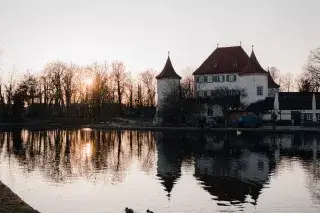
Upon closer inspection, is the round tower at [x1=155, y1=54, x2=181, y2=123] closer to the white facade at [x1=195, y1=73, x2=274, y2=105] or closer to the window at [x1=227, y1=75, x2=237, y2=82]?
the white facade at [x1=195, y1=73, x2=274, y2=105]

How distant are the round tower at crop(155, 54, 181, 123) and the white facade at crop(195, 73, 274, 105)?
3493 mm

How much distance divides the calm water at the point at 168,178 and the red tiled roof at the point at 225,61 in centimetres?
3146

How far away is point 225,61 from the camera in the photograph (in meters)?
66.3

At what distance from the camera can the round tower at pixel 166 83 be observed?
218 ft

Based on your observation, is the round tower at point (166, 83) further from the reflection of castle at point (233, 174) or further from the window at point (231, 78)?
the reflection of castle at point (233, 174)

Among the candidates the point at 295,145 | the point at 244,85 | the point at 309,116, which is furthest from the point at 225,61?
the point at 295,145

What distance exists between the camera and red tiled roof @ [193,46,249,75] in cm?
6500

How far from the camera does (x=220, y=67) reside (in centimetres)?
6606

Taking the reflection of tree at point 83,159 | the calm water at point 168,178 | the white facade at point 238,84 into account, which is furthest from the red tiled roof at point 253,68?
the reflection of tree at point 83,159

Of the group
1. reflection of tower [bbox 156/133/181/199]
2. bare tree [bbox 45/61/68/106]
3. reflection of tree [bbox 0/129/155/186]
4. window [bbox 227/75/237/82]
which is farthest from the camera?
bare tree [bbox 45/61/68/106]

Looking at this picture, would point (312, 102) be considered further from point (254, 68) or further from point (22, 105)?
point (22, 105)

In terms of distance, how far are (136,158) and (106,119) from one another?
5033cm

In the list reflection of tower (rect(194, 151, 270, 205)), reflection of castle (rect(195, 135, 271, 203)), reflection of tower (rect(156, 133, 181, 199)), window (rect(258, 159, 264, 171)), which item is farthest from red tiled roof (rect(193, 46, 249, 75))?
window (rect(258, 159, 264, 171))

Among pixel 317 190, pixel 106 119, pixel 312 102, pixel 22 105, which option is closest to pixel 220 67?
pixel 312 102
